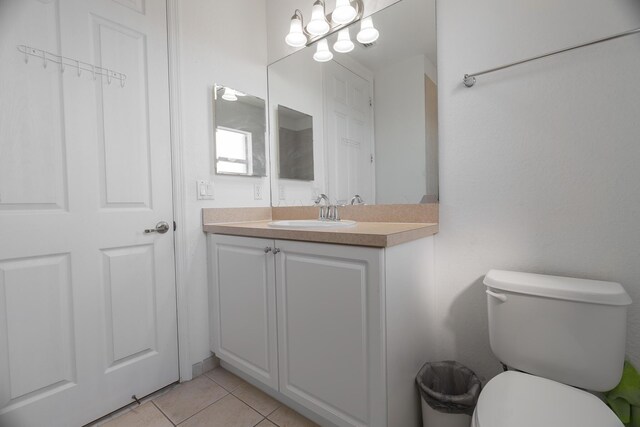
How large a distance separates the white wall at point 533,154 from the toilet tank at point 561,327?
7.1 inches

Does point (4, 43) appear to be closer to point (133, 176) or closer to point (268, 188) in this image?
point (133, 176)

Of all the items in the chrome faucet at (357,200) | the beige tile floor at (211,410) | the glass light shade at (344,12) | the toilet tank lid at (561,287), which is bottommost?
the beige tile floor at (211,410)

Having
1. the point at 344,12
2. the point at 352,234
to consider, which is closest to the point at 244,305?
the point at 352,234

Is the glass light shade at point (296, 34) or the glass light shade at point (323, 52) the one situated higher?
the glass light shade at point (296, 34)

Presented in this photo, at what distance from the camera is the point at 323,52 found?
1.76m

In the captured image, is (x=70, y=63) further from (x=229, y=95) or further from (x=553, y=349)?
(x=553, y=349)

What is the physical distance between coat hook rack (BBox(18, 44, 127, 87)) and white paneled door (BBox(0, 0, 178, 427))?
17 millimetres

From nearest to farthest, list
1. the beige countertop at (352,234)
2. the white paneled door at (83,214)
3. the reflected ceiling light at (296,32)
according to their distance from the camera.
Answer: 1. the beige countertop at (352,234)
2. the white paneled door at (83,214)
3. the reflected ceiling light at (296,32)

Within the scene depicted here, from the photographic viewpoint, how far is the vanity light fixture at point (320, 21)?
1548mm

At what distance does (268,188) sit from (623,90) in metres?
1.82

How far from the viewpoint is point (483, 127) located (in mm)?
1216

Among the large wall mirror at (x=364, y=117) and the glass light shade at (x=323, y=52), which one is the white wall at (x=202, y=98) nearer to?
the large wall mirror at (x=364, y=117)

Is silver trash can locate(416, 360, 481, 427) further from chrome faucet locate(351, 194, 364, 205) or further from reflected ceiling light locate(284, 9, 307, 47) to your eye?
reflected ceiling light locate(284, 9, 307, 47)

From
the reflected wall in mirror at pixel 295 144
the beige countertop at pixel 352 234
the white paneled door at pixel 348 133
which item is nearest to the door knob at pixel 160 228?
the beige countertop at pixel 352 234
